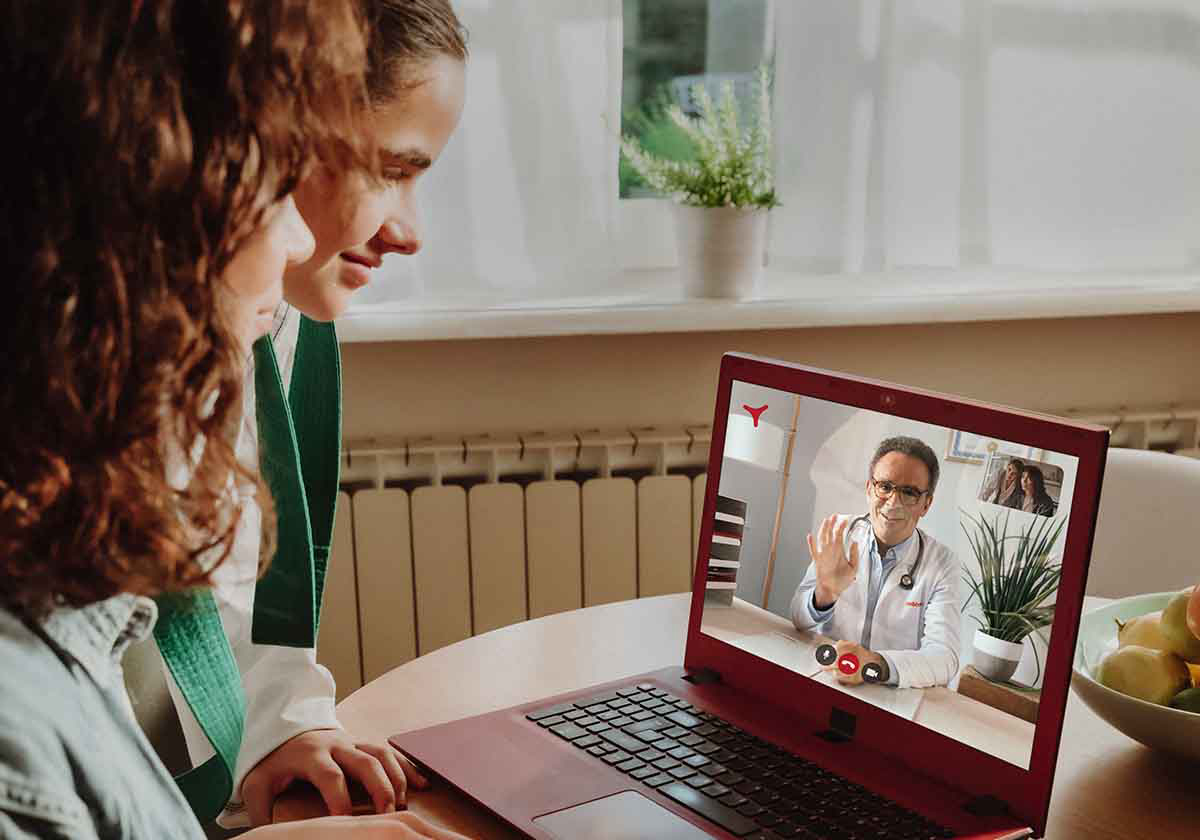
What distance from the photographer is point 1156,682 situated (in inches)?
39.4

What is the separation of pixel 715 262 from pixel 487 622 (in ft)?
2.31

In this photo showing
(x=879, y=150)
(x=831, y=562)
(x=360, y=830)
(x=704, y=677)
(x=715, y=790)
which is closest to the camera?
(x=360, y=830)

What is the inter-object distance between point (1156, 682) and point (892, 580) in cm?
22

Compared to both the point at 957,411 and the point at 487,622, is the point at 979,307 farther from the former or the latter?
the point at 957,411

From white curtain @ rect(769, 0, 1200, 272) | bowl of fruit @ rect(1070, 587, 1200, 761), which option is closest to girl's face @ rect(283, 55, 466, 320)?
bowl of fruit @ rect(1070, 587, 1200, 761)

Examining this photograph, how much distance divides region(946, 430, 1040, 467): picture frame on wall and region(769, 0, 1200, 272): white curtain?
1317 millimetres

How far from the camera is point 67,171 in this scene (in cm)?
53

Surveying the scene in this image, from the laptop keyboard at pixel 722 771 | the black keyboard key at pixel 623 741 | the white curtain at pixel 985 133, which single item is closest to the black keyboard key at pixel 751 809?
the laptop keyboard at pixel 722 771

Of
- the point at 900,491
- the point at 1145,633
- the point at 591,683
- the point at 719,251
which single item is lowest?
the point at 591,683

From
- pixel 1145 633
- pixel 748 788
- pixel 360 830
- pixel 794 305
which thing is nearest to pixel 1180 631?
pixel 1145 633

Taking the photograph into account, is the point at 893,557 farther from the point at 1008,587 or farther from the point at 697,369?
the point at 697,369

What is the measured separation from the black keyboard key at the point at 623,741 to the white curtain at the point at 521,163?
118cm

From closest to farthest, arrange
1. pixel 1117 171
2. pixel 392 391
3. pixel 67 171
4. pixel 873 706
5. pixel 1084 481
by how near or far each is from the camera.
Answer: pixel 67 171 < pixel 1084 481 < pixel 873 706 < pixel 392 391 < pixel 1117 171

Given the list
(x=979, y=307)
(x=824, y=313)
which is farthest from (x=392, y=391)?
(x=979, y=307)
